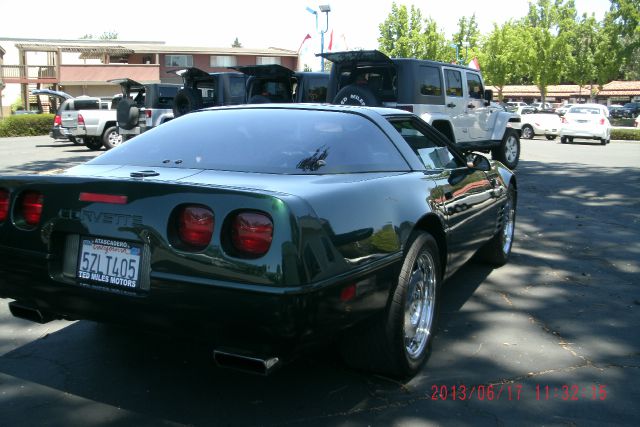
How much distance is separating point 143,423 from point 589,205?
7.98m

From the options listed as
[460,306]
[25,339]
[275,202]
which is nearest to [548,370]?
[460,306]

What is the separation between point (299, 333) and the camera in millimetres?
2475

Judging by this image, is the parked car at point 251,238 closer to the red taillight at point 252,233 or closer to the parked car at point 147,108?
the red taillight at point 252,233

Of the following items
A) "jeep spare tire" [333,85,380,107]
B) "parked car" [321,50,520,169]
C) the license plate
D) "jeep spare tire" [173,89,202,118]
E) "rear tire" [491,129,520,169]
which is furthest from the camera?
"jeep spare tire" [173,89,202,118]

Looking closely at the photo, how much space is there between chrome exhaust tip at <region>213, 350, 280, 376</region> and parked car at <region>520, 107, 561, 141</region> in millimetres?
25820

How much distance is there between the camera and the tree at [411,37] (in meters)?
52.5

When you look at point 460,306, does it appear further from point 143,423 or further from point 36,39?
point 36,39

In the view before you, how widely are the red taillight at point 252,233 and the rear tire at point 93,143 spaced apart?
19.1 meters

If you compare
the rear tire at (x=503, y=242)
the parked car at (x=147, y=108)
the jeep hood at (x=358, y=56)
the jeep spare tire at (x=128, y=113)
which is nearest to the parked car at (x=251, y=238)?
the rear tire at (x=503, y=242)

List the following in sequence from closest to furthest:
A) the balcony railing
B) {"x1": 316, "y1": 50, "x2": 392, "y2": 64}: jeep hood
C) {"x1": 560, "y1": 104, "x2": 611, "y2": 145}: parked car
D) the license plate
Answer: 1. the license plate
2. {"x1": 316, "y1": 50, "x2": 392, "y2": 64}: jeep hood
3. {"x1": 560, "y1": 104, "x2": 611, "y2": 145}: parked car
4. the balcony railing

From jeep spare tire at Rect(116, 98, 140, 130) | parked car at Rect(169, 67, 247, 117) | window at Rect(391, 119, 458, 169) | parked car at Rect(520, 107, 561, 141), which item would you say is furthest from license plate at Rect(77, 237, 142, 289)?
parked car at Rect(520, 107, 561, 141)

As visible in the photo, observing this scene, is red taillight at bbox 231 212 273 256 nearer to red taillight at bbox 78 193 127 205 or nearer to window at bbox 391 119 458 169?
red taillight at bbox 78 193 127 205

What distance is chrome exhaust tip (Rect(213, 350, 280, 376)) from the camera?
2.50m

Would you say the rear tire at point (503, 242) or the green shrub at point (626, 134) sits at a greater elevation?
the green shrub at point (626, 134)
